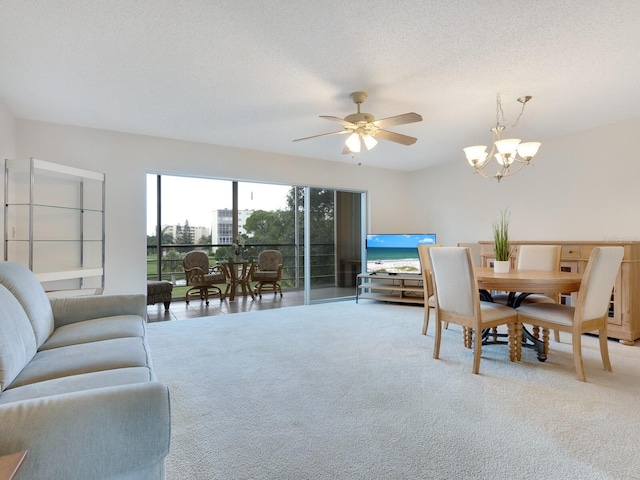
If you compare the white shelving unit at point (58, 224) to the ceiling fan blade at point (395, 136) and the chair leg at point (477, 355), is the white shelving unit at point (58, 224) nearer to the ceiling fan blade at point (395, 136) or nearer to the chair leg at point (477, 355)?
the ceiling fan blade at point (395, 136)

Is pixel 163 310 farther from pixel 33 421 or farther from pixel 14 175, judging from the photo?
pixel 33 421

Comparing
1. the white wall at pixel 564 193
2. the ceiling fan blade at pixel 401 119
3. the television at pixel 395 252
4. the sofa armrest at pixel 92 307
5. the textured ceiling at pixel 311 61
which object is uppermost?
the textured ceiling at pixel 311 61

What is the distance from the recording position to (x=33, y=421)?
3.06 feet

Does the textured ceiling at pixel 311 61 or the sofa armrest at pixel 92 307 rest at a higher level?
the textured ceiling at pixel 311 61

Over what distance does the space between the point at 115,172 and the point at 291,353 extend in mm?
3036

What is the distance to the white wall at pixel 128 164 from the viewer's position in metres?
3.75

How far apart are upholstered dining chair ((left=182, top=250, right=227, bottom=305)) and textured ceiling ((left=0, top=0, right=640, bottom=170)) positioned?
8.87ft

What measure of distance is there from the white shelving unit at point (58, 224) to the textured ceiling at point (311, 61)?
0.63m

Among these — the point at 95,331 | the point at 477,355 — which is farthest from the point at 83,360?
the point at 477,355

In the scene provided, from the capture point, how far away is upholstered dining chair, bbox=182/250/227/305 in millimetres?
5777

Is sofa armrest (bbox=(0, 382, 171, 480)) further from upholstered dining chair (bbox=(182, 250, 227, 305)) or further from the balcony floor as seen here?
upholstered dining chair (bbox=(182, 250, 227, 305))

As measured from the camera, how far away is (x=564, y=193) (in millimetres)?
4258

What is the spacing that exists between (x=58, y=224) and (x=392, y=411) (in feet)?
12.9

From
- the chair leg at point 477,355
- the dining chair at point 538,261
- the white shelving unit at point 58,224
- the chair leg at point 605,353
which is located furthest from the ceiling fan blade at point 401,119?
the white shelving unit at point 58,224
